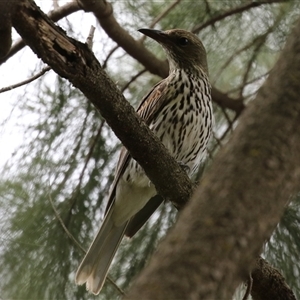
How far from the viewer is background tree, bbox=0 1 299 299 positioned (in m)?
3.71

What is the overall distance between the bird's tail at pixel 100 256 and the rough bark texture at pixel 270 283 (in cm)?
90

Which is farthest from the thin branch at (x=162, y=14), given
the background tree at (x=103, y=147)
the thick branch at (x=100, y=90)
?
the thick branch at (x=100, y=90)

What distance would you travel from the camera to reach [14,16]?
2.11 meters

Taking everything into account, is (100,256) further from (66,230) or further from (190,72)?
(190,72)

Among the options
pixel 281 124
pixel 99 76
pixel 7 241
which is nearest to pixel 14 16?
pixel 99 76

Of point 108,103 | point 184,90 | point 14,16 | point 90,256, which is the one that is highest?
point 14,16

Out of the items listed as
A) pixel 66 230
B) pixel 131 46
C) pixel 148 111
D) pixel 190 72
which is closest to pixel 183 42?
pixel 190 72

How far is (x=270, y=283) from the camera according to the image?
3.09m

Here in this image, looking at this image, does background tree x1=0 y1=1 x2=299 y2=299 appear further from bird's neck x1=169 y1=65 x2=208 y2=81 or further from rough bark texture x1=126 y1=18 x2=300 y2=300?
rough bark texture x1=126 y1=18 x2=300 y2=300

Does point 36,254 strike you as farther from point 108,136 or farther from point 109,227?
point 108,136

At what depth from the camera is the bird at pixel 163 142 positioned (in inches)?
150

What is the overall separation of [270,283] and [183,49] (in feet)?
5.52

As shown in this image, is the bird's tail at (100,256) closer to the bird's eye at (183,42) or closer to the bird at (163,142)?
the bird at (163,142)

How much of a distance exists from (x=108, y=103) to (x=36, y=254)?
1.51m
